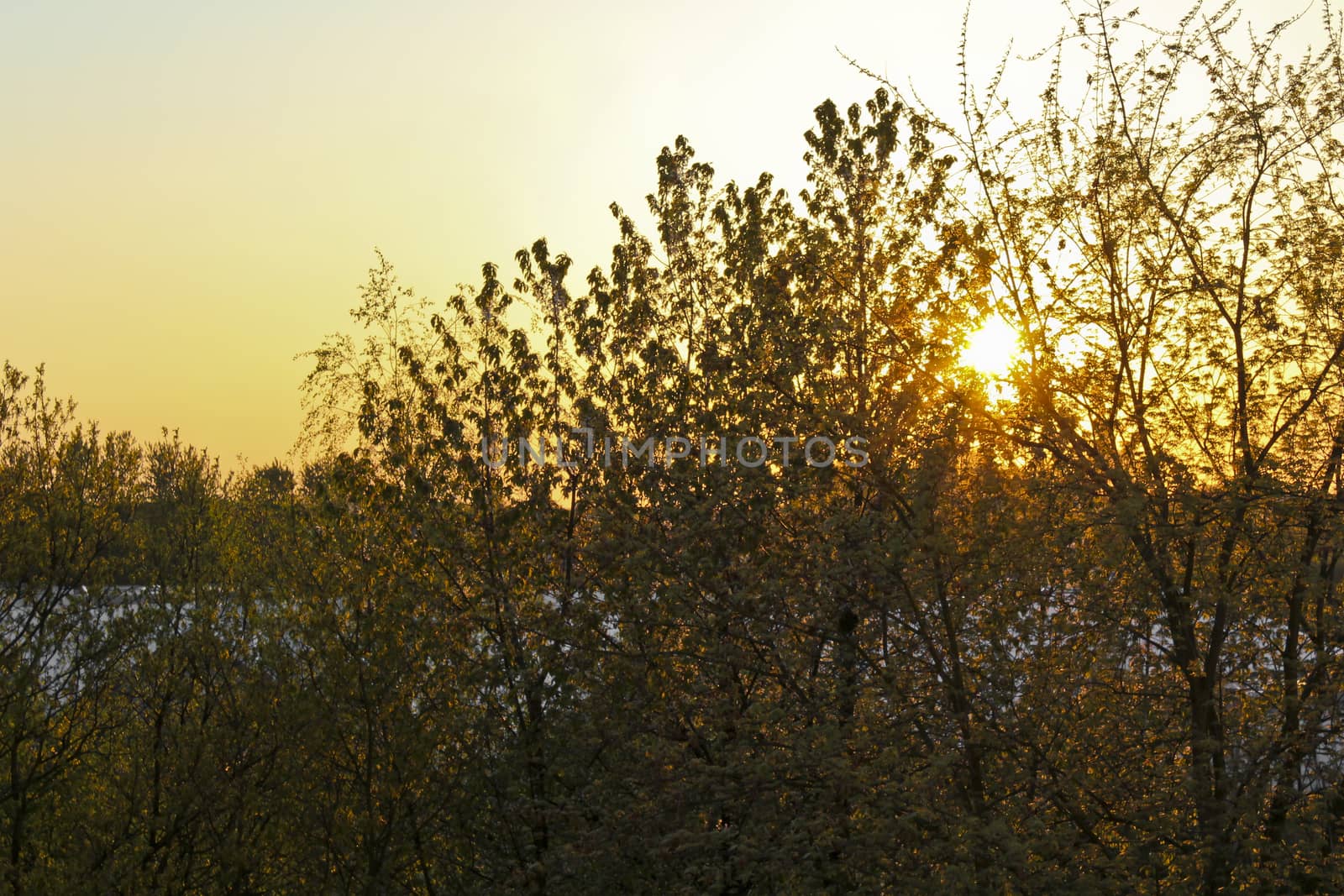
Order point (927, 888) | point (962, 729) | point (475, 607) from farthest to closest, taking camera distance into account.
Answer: point (475, 607)
point (962, 729)
point (927, 888)

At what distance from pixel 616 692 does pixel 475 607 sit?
283 centimetres

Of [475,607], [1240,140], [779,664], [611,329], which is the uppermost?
[611,329]

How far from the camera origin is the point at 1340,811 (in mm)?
11477

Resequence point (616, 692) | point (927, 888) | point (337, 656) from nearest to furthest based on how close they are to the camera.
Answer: point (927, 888), point (616, 692), point (337, 656)

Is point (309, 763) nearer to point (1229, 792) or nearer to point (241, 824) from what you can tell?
point (241, 824)

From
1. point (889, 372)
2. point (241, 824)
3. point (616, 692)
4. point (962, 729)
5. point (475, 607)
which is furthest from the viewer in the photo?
point (241, 824)

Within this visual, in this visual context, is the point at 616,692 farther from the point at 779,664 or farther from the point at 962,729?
the point at 962,729

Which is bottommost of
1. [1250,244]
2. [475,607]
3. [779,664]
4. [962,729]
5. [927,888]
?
[927,888]

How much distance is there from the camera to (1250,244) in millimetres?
13133

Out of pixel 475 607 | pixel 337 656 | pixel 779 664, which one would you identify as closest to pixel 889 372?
pixel 779 664

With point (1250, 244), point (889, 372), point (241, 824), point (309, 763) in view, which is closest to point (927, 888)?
point (889, 372)

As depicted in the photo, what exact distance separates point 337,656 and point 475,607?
3.36m

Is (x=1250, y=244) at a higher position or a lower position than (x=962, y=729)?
higher

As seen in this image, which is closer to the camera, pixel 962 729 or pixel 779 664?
pixel 962 729
